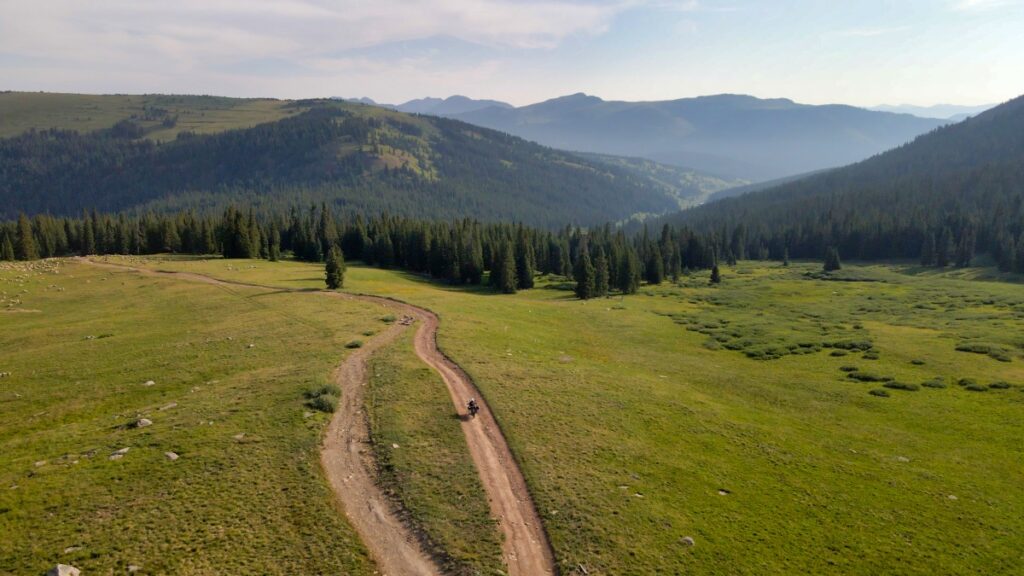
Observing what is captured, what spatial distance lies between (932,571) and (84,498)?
37464mm

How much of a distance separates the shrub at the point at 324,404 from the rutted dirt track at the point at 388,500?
0.46 meters

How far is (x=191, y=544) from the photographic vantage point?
18750mm

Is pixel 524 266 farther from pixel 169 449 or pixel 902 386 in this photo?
pixel 169 449

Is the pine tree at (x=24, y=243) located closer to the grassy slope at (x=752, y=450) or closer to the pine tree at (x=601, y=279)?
the grassy slope at (x=752, y=450)

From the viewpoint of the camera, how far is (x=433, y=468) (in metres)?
25.5

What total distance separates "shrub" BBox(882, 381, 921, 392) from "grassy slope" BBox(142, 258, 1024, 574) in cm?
139

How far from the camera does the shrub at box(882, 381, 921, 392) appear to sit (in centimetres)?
4599

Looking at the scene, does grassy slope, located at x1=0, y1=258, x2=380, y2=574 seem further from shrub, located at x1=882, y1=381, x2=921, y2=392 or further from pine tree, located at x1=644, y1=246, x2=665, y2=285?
pine tree, located at x1=644, y1=246, x2=665, y2=285

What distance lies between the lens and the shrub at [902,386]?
4599 centimetres

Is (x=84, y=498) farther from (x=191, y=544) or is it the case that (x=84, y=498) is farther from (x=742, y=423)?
(x=742, y=423)

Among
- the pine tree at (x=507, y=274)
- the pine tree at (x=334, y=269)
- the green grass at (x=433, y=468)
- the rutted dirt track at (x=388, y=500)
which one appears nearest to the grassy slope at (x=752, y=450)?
the rutted dirt track at (x=388, y=500)

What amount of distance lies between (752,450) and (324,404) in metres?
28.6

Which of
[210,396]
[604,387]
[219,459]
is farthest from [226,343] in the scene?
[604,387]

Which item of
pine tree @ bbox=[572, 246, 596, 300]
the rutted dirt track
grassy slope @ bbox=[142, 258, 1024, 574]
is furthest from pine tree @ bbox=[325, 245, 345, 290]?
pine tree @ bbox=[572, 246, 596, 300]
